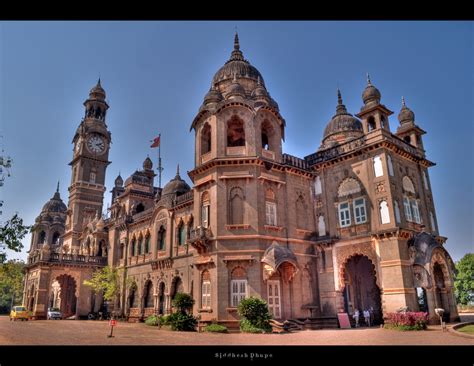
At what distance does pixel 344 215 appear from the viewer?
2261 cm

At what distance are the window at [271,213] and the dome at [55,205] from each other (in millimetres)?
51676

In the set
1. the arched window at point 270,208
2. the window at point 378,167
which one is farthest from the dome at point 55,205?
the window at point 378,167

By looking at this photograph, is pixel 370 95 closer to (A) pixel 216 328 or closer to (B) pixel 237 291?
(B) pixel 237 291

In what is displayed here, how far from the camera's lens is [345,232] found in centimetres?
2225

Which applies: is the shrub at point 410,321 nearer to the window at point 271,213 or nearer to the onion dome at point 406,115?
the window at point 271,213

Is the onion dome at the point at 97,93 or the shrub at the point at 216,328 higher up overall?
the onion dome at the point at 97,93

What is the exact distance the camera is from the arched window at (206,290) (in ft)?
66.9

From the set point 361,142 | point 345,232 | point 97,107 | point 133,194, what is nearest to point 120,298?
point 133,194

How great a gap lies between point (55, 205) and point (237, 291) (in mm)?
53459

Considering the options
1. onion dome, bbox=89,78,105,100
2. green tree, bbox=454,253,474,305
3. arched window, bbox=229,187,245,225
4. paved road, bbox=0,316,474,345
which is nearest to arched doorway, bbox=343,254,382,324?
paved road, bbox=0,316,474,345

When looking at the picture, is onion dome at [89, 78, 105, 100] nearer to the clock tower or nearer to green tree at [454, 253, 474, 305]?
the clock tower

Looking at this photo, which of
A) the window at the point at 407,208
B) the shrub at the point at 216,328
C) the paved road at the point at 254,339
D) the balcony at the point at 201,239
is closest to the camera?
the paved road at the point at 254,339

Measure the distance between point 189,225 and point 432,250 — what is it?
1572 cm
